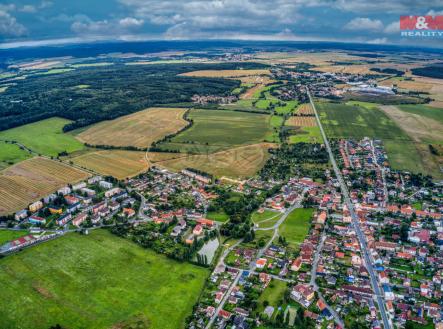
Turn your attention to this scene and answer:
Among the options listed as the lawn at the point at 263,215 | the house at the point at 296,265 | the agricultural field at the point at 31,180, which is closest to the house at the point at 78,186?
the agricultural field at the point at 31,180

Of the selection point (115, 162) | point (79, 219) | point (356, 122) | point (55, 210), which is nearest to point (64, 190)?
point (55, 210)

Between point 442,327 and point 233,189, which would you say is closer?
point 442,327

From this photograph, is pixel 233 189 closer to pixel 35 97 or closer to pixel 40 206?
pixel 40 206

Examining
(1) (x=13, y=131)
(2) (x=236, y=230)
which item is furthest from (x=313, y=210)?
(1) (x=13, y=131)

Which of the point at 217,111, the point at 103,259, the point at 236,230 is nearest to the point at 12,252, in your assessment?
the point at 103,259

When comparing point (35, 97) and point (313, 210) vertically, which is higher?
point (35, 97)

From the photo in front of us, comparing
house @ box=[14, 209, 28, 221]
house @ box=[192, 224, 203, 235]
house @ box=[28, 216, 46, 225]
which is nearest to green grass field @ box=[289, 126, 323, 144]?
house @ box=[192, 224, 203, 235]

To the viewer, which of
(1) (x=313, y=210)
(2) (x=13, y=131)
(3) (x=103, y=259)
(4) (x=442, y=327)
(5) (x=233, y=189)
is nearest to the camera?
(4) (x=442, y=327)

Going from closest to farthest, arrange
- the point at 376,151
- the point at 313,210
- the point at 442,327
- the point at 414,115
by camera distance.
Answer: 1. the point at 442,327
2. the point at 313,210
3. the point at 376,151
4. the point at 414,115
